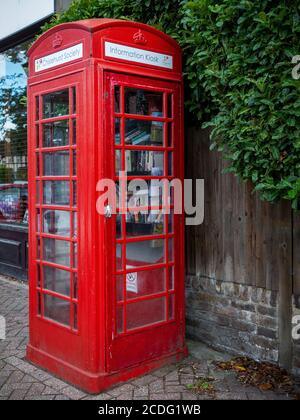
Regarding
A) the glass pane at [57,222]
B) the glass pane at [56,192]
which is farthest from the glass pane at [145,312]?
the glass pane at [56,192]

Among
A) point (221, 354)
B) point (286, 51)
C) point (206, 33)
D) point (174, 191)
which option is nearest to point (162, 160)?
point (174, 191)

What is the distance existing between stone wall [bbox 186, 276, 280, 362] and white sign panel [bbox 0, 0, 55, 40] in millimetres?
4625

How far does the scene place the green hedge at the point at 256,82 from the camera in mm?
2867

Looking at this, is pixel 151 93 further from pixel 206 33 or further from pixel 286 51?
pixel 286 51

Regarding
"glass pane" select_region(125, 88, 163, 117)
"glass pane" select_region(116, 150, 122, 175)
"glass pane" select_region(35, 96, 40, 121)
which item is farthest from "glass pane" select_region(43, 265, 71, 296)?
"glass pane" select_region(125, 88, 163, 117)

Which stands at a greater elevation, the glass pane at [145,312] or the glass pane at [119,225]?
the glass pane at [119,225]

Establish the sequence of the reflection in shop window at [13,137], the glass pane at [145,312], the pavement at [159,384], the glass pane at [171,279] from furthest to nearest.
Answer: the reflection in shop window at [13,137] → the glass pane at [171,279] → the glass pane at [145,312] → the pavement at [159,384]

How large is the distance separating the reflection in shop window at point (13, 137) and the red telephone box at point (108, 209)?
11.4ft

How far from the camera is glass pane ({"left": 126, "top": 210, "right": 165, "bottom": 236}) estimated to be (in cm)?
384

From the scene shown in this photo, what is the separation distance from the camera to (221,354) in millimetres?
4320

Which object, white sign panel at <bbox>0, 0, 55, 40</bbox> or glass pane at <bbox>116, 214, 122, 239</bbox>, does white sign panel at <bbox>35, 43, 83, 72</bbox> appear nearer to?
glass pane at <bbox>116, 214, 122, 239</bbox>

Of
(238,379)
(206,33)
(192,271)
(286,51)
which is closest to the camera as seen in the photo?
(286,51)

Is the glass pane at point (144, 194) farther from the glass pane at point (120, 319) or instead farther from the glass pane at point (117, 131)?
the glass pane at point (120, 319)

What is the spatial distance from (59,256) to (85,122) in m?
1.19
